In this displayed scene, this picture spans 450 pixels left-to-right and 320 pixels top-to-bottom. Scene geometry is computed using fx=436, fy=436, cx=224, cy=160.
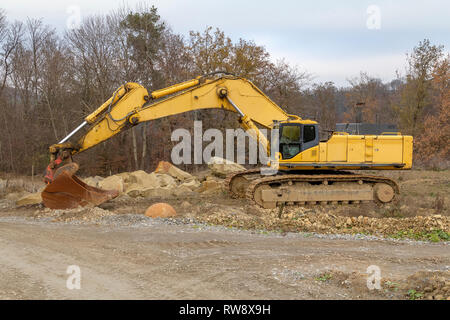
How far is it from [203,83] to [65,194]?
485cm

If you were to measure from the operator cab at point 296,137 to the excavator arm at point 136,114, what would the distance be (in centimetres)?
60

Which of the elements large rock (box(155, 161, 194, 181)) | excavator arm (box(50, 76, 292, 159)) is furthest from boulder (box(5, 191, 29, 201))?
A: large rock (box(155, 161, 194, 181))

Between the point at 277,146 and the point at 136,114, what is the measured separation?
157 inches

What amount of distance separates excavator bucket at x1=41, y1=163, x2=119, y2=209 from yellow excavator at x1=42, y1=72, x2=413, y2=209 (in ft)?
0.08

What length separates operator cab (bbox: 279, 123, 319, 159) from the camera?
40.2ft

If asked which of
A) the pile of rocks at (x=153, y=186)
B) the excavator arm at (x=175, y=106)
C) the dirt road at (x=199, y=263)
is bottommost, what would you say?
the dirt road at (x=199, y=263)

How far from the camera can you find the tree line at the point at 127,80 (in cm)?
2727

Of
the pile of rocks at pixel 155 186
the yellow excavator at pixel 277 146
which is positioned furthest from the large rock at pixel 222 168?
the yellow excavator at pixel 277 146

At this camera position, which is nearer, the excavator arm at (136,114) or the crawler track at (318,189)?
the excavator arm at (136,114)

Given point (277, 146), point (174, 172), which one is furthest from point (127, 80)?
point (277, 146)

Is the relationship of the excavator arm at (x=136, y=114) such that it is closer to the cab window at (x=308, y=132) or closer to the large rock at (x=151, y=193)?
the cab window at (x=308, y=132)

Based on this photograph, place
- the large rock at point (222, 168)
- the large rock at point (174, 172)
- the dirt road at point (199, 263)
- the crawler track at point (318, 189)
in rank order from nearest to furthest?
the dirt road at point (199, 263) → the crawler track at point (318, 189) → the large rock at point (222, 168) → the large rock at point (174, 172)

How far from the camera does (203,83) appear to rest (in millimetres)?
12500
